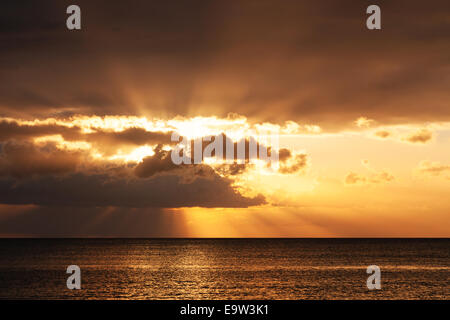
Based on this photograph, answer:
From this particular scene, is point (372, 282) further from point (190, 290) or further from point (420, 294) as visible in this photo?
point (190, 290)

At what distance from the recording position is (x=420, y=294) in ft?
194

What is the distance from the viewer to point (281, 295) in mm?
56938
